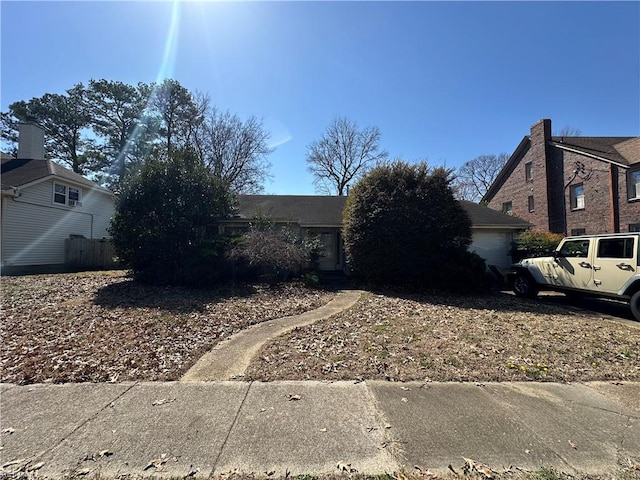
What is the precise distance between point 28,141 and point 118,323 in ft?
64.9

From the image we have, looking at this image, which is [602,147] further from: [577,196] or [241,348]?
[241,348]

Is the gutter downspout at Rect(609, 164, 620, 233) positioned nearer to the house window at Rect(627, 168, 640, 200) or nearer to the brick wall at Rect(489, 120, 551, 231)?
the house window at Rect(627, 168, 640, 200)

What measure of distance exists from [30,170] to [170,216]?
457 inches

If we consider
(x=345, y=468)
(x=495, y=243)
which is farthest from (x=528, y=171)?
(x=345, y=468)

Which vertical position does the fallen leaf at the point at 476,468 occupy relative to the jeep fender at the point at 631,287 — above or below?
below

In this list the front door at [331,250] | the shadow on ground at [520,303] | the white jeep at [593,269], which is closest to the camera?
the white jeep at [593,269]

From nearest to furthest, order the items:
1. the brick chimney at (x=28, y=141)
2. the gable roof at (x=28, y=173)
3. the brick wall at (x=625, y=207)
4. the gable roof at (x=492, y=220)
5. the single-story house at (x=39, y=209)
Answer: the gable roof at (x=492, y=220) < the single-story house at (x=39, y=209) < the gable roof at (x=28, y=173) < the brick wall at (x=625, y=207) < the brick chimney at (x=28, y=141)

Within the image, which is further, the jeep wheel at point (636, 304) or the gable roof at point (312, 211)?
the gable roof at point (312, 211)

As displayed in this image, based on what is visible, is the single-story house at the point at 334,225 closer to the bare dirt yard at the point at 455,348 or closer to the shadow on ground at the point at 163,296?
the shadow on ground at the point at 163,296

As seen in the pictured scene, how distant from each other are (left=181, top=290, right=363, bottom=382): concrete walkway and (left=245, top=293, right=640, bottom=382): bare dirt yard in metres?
0.24

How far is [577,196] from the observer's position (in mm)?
19703

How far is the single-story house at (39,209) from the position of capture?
14633 mm

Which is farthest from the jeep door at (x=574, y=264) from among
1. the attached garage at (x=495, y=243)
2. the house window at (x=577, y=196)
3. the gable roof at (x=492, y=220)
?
the house window at (x=577, y=196)

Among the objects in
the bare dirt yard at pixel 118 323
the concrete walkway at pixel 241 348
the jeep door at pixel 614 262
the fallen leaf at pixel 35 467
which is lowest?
the concrete walkway at pixel 241 348
